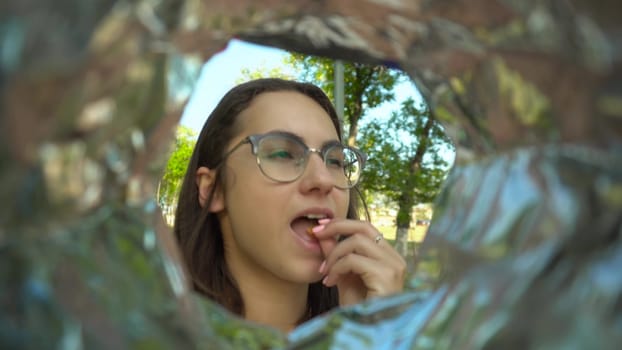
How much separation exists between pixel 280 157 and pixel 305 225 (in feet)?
0.59

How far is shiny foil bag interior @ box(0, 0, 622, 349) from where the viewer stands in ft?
0.84

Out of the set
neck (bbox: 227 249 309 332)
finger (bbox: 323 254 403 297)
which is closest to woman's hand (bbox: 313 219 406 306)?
finger (bbox: 323 254 403 297)

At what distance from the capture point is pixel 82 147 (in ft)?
0.90

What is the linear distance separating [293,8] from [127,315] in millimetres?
232

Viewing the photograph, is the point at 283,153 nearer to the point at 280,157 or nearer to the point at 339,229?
the point at 280,157

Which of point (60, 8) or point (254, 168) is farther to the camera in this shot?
point (254, 168)

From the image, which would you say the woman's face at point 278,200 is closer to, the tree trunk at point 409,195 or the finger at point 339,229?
the finger at point 339,229

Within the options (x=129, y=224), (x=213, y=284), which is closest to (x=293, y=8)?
(x=129, y=224)

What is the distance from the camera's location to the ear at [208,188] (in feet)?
4.38

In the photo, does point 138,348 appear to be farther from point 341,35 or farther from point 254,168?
point 254,168

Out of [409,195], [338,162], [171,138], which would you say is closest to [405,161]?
[409,195]

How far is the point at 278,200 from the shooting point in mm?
1166

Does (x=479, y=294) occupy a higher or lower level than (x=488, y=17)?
lower

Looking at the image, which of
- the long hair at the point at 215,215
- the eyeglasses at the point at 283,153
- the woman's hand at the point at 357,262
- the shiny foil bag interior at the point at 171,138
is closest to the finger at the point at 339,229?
the woman's hand at the point at 357,262
